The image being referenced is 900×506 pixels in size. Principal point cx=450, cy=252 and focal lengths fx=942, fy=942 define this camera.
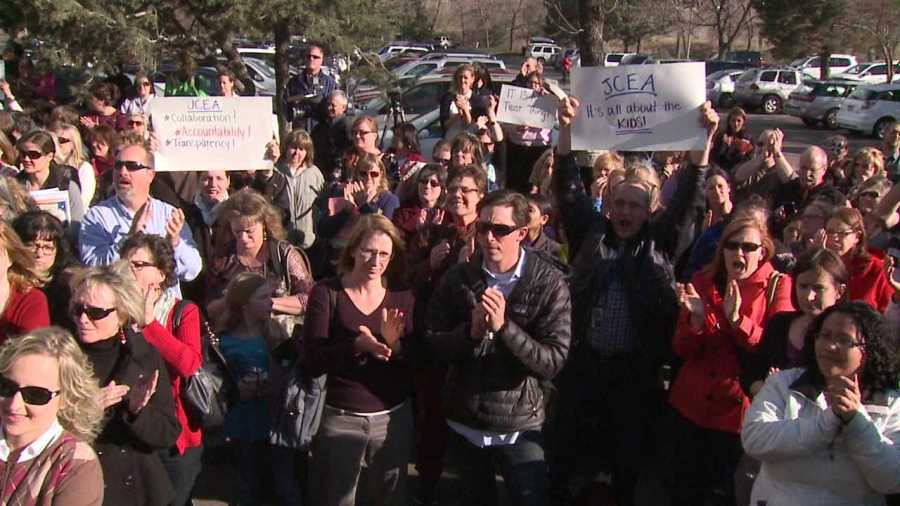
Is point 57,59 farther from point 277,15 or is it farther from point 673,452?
point 673,452

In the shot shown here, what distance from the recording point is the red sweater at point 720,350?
4.32 m

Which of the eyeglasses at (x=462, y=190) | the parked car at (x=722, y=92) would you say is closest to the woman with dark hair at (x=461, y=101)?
the eyeglasses at (x=462, y=190)

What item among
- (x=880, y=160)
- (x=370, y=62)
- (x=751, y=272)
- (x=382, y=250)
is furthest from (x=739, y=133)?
(x=382, y=250)

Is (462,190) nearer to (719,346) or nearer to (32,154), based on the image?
(719,346)

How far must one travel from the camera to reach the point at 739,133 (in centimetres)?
957

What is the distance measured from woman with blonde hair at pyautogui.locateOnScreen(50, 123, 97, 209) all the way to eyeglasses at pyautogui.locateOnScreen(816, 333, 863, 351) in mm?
4691

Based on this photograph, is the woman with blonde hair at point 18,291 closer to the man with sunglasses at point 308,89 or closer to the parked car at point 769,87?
the man with sunglasses at point 308,89

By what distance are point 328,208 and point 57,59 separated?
6.53 metres

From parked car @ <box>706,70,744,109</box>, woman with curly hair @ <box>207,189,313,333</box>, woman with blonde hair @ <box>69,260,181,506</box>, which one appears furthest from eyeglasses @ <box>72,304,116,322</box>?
parked car @ <box>706,70,744,109</box>

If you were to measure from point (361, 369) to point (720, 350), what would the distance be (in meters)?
1.65

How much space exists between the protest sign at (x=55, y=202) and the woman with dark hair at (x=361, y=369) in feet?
7.39

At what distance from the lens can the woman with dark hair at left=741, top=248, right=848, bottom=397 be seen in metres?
4.06

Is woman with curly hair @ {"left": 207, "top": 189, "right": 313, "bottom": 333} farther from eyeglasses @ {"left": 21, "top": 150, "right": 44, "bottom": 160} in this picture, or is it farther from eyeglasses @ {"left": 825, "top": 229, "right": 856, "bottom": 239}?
eyeglasses @ {"left": 825, "top": 229, "right": 856, "bottom": 239}

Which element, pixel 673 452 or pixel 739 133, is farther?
pixel 739 133
